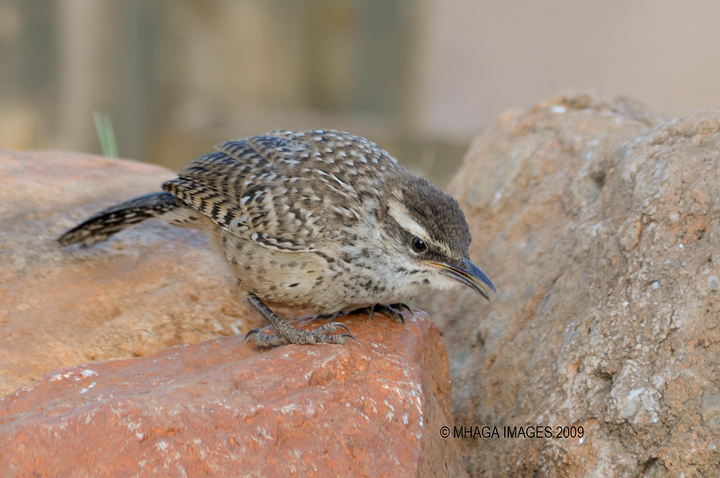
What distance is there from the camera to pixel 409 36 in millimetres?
11664

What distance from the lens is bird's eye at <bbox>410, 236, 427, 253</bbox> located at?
12.2 feet

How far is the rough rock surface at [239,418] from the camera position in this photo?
270cm

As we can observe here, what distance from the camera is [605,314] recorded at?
3326 millimetres

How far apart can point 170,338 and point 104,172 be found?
2.06m

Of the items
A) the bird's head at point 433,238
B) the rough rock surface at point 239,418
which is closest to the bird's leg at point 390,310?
the bird's head at point 433,238

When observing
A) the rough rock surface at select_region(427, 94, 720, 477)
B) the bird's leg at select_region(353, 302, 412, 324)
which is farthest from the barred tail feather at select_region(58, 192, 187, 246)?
the rough rock surface at select_region(427, 94, 720, 477)

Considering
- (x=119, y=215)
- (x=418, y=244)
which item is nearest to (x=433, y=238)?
(x=418, y=244)

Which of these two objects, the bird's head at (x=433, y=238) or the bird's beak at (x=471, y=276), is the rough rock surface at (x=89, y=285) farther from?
the bird's beak at (x=471, y=276)

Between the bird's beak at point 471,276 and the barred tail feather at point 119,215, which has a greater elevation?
the bird's beak at point 471,276

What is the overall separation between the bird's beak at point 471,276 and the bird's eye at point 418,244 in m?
0.12

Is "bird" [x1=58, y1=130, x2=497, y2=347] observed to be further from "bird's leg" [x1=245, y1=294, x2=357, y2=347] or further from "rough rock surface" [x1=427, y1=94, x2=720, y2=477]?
"rough rock surface" [x1=427, y1=94, x2=720, y2=477]

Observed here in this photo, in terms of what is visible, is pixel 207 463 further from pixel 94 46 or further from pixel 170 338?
pixel 94 46

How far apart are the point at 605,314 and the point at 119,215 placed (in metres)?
2.85

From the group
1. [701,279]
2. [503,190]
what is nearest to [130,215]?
[503,190]
